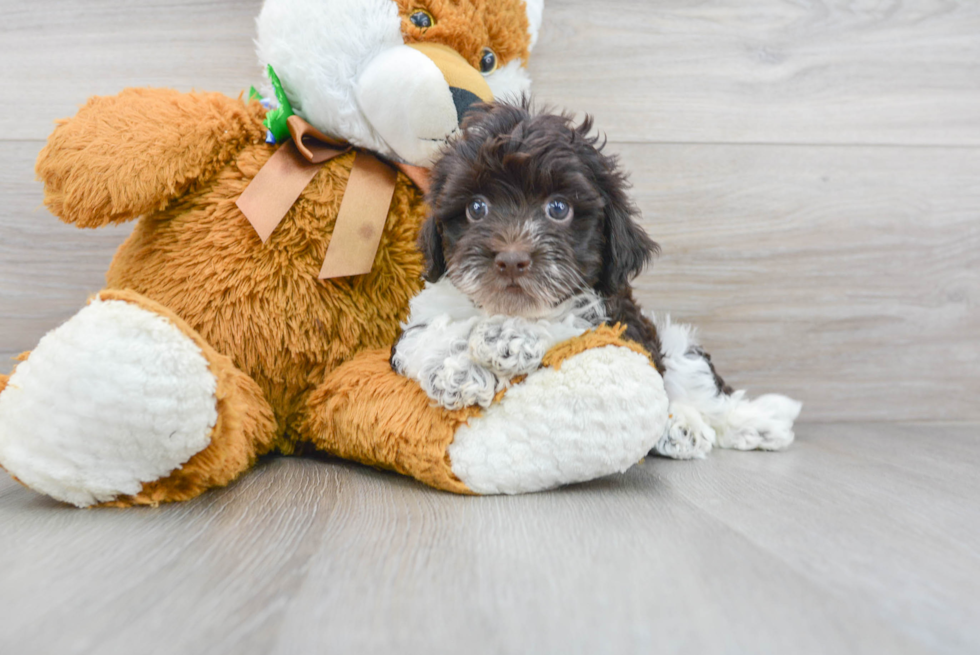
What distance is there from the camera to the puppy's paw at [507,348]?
121 centimetres

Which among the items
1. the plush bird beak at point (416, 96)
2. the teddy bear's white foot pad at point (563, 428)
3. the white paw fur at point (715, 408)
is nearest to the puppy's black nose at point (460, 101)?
the plush bird beak at point (416, 96)

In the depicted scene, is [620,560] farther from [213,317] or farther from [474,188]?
[213,317]

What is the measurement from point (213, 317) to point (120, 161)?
0.35 meters

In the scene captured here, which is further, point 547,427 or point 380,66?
point 380,66

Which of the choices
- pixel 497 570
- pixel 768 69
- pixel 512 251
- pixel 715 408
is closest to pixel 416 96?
pixel 512 251

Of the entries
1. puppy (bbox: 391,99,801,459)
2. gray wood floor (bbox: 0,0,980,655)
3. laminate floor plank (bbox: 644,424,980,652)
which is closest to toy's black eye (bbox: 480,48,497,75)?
puppy (bbox: 391,99,801,459)

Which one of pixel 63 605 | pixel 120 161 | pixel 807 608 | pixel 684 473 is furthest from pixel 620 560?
pixel 120 161

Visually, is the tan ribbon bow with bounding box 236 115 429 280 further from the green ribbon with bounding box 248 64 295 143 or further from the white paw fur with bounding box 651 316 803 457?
the white paw fur with bounding box 651 316 803 457

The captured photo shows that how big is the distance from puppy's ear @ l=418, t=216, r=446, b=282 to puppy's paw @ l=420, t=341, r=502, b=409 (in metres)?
0.21

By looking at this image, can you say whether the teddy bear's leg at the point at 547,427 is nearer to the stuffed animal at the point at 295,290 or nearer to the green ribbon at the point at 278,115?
the stuffed animal at the point at 295,290

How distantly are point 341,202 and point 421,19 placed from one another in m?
0.42

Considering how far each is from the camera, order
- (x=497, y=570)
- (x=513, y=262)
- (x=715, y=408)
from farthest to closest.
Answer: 1. (x=715, y=408)
2. (x=513, y=262)
3. (x=497, y=570)

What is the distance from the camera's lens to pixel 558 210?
1245mm

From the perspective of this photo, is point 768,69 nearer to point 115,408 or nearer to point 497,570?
point 497,570
